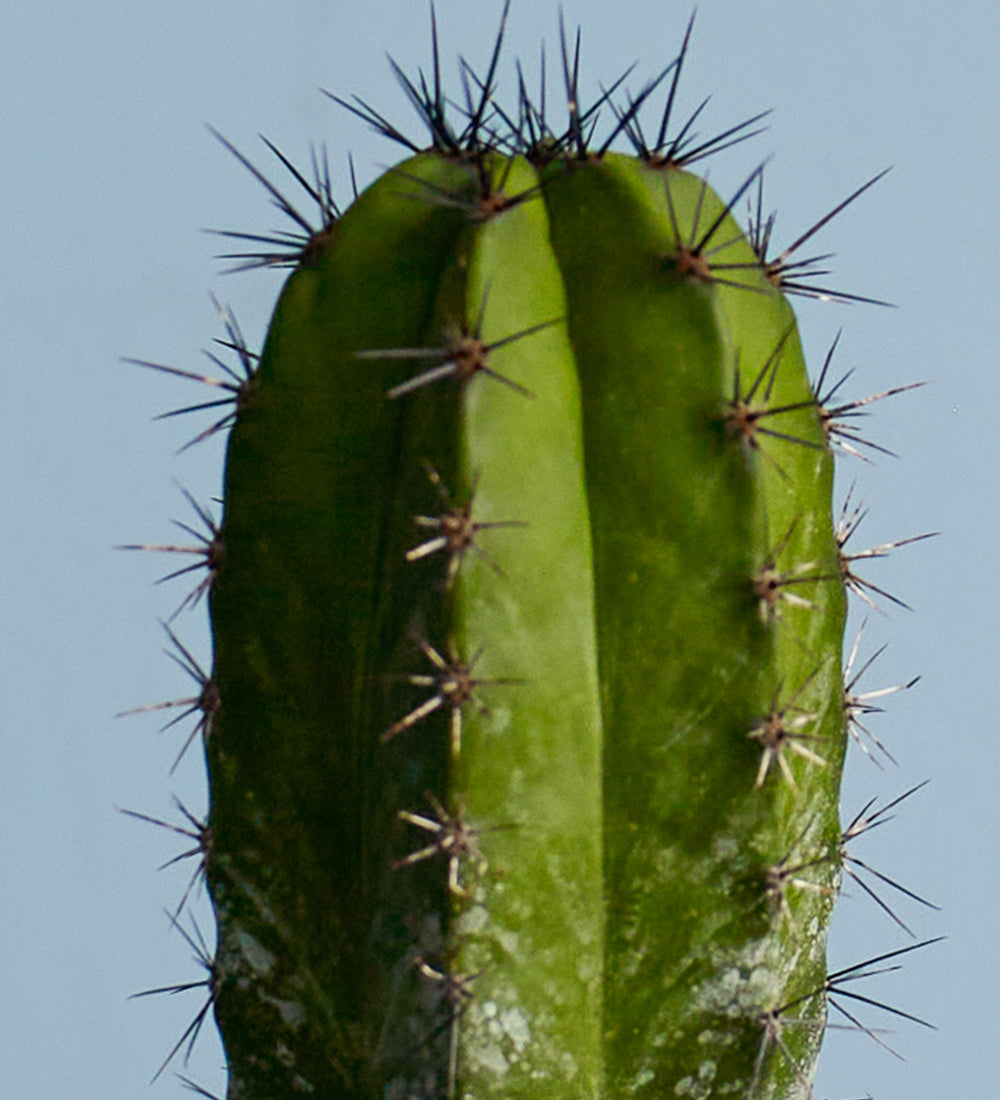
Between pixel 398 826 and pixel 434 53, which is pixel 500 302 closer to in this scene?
pixel 434 53

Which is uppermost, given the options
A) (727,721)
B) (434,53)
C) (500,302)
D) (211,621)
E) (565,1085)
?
(434,53)

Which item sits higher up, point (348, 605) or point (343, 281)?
point (343, 281)

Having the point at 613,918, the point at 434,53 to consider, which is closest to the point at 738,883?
the point at 613,918

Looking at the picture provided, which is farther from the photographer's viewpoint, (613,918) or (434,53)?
(434,53)
